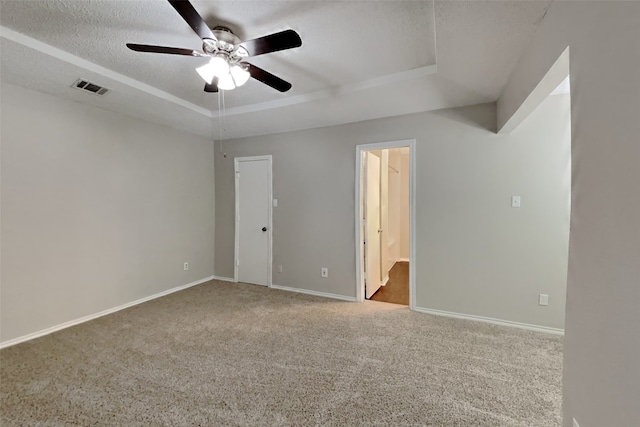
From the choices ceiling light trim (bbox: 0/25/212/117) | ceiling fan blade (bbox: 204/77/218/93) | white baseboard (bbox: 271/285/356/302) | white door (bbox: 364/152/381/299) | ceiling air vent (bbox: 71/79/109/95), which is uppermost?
ceiling light trim (bbox: 0/25/212/117)

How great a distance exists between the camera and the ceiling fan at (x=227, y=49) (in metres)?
1.53

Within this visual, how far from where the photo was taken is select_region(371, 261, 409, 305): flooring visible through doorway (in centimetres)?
381

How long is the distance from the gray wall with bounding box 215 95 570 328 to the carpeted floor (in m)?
0.43

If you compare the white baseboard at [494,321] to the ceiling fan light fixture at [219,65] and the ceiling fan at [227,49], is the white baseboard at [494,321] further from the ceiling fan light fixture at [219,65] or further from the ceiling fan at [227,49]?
the ceiling fan light fixture at [219,65]

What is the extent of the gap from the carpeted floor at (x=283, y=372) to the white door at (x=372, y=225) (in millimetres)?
778

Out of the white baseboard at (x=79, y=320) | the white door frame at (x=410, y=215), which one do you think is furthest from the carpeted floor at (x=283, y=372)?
the white door frame at (x=410, y=215)

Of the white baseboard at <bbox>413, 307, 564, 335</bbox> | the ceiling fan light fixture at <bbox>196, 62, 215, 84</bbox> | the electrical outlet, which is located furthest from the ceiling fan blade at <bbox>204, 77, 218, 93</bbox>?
the electrical outlet

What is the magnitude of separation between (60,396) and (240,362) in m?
1.18

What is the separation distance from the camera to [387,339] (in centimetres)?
259

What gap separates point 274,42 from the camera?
5.25ft

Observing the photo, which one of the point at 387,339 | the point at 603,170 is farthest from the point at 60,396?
the point at 603,170

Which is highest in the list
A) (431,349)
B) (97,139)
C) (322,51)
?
(322,51)

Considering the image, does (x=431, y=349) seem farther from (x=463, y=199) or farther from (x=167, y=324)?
(x=167, y=324)

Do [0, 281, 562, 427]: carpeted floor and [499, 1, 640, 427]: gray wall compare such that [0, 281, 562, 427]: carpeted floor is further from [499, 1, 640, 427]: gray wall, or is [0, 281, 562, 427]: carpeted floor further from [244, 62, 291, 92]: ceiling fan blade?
[244, 62, 291, 92]: ceiling fan blade
